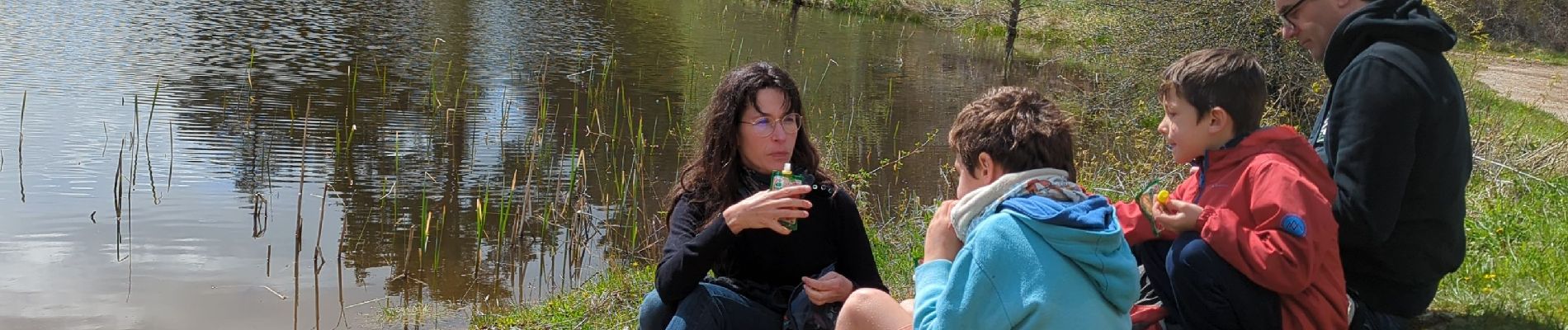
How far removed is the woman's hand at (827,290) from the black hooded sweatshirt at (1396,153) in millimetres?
1193

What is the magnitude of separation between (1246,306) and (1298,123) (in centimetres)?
678

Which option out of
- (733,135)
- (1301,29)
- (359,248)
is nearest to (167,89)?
(359,248)

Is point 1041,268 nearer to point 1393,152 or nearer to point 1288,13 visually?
point 1393,152

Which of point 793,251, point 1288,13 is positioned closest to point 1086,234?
point 793,251

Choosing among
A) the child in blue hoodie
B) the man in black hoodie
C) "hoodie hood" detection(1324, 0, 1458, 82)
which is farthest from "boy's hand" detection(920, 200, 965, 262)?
"hoodie hood" detection(1324, 0, 1458, 82)

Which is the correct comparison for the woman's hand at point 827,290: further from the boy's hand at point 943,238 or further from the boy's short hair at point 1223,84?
the boy's short hair at point 1223,84

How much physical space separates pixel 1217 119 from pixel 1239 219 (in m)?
0.28

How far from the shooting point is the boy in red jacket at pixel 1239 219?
2812mm

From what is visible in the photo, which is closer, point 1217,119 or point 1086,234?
point 1086,234

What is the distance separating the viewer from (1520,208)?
5238 mm

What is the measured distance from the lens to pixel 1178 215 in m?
2.98

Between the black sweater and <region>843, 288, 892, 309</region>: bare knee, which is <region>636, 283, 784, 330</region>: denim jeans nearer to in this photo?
the black sweater

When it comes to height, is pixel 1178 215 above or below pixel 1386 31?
below

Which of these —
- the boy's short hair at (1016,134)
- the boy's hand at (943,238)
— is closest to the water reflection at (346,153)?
the boy's hand at (943,238)
